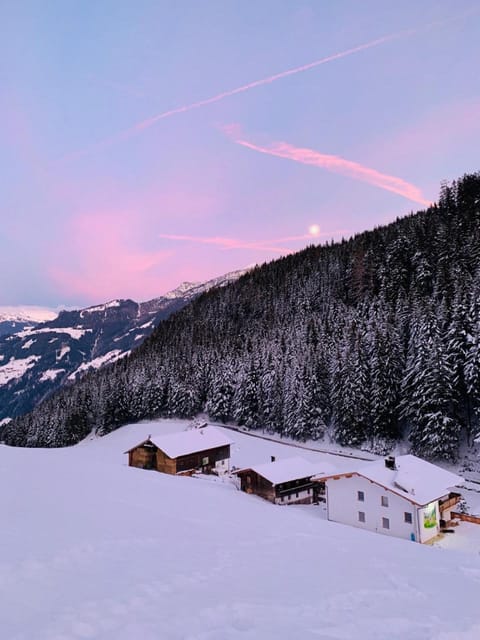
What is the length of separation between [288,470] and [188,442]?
1683cm

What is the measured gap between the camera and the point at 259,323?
113625 millimetres

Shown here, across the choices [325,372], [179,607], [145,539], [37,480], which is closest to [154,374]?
[325,372]

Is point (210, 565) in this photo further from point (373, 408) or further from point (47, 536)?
point (373, 408)

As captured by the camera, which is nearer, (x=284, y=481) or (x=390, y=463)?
(x=390, y=463)

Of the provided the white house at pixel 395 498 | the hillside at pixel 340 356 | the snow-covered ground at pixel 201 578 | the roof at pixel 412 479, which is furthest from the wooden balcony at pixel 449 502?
the snow-covered ground at pixel 201 578

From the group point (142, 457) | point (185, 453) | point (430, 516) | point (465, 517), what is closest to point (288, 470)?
point (430, 516)

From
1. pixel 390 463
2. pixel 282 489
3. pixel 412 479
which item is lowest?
pixel 282 489

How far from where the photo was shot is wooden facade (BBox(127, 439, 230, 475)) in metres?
52.8

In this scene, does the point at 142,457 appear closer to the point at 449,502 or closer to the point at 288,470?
the point at 288,470

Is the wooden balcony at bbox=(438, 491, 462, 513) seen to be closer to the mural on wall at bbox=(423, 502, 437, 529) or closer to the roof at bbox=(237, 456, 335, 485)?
the mural on wall at bbox=(423, 502, 437, 529)

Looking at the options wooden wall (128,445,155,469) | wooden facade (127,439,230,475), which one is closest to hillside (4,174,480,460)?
wooden facade (127,439,230,475)

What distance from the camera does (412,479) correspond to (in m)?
35.1

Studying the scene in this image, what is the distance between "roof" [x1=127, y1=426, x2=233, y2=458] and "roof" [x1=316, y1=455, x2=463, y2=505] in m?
24.4

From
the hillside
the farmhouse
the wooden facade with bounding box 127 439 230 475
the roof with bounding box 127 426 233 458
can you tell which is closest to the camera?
the hillside
